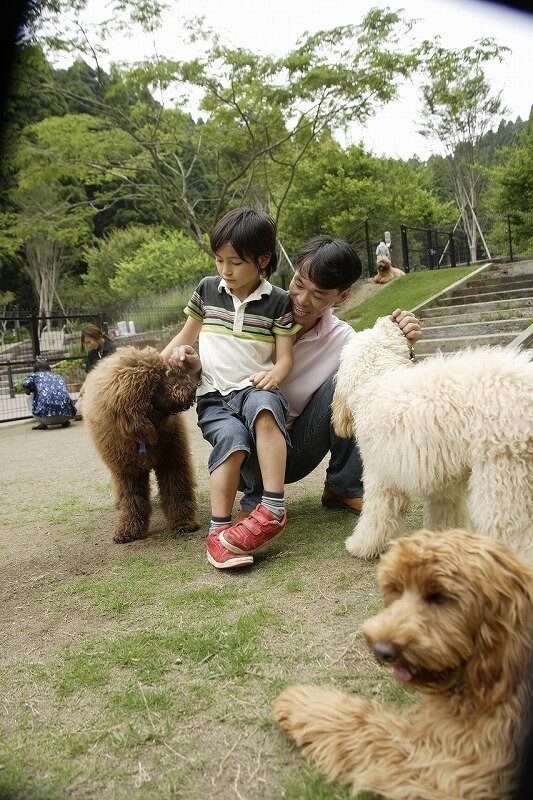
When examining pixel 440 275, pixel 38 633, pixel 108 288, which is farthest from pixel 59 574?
pixel 108 288

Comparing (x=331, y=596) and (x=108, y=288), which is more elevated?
(x=108, y=288)

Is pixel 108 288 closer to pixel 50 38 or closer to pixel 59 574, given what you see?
pixel 50 38

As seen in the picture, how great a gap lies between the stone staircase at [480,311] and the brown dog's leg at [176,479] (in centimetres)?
560

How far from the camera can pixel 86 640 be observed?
7.12ft

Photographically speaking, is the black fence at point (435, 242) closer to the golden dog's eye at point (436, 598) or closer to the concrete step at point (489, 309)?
the concrete step at point (489, 309)

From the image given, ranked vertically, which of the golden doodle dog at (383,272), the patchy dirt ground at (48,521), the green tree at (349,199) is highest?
the green tree at (349,199)

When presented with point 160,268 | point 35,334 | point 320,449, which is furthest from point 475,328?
point 160,268

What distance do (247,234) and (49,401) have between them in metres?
7.97

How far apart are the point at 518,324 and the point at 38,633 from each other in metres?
9.29

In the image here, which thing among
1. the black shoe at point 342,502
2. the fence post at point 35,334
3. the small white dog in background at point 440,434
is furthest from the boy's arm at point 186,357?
the fence post at point 35,334

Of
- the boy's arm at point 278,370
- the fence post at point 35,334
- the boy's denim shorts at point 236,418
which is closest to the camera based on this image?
the boy's denim shorts at point 236,418

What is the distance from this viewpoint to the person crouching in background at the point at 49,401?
9977mm

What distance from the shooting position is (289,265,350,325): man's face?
3182mm

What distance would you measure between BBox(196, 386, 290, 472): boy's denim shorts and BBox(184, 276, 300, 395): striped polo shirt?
0.27 feet
